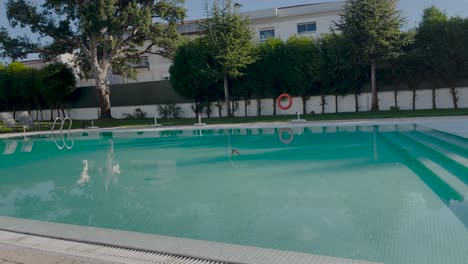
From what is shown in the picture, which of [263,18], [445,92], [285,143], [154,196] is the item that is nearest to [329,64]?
[445,92]

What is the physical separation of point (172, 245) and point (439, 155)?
6.17 m

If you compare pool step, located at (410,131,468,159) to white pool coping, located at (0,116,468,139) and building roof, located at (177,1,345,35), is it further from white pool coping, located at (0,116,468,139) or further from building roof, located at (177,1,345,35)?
building roof, located at (177,1,345,35)

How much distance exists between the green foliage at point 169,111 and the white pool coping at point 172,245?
1948 centimetres

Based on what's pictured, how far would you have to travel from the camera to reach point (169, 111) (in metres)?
23.8

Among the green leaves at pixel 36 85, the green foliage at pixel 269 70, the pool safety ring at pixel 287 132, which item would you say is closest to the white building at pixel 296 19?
the green foliage at pixel 269 70

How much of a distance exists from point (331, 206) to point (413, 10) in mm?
22729

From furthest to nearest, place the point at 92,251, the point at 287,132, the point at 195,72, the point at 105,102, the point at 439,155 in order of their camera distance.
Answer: the point at 105,102 < the point at 195,72 < the point at 287,132 < the point at 439,155 < the point at 92,251

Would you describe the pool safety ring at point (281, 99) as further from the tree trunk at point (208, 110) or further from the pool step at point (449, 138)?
the pool step at point (449, 138)

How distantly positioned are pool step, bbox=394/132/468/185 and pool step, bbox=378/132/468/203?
2.4 inches

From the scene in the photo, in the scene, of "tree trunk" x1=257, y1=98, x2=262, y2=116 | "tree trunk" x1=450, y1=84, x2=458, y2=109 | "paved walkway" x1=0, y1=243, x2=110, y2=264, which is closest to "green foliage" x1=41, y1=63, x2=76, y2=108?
"tree trunk" x1=257, y1=98, x2=262, y2=116

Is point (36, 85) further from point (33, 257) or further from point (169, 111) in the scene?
point (33, 257)

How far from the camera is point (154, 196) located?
5812 millimetres

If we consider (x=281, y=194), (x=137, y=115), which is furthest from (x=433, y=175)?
(x=137, y=115)

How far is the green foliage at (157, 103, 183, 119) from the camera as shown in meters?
23.6
